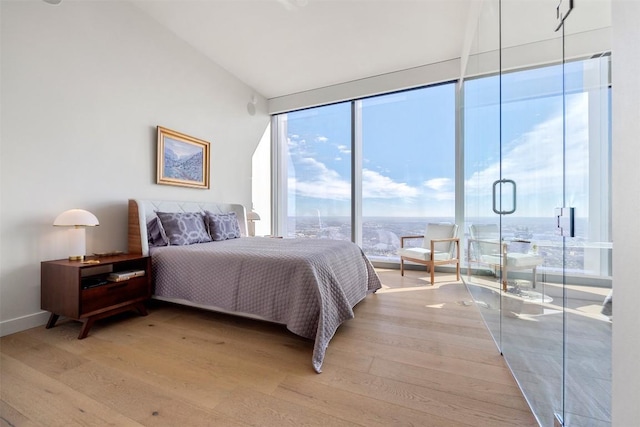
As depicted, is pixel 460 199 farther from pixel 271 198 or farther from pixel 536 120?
pixel 271 198

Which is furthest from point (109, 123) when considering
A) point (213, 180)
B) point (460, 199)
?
point (460, 199)

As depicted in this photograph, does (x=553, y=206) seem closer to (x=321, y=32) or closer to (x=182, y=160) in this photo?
(x=321, y=32)

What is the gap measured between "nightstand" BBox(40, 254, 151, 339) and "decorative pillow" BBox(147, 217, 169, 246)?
14.6 inches

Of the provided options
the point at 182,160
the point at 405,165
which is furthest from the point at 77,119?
the point at 405,165

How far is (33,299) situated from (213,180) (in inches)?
91.9

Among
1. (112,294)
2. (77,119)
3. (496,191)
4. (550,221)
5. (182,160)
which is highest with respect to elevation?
(77,119)

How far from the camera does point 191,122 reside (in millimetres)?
3645

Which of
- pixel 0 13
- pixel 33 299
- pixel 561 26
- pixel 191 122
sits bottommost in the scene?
pixel 33 299

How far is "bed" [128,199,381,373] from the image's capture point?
1831 mm

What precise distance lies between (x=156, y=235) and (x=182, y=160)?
3.74ft

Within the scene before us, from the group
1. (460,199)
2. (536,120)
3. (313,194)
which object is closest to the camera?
(536,120)

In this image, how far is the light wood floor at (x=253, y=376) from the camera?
1231 millimetres

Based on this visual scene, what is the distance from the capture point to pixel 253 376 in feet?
5.02

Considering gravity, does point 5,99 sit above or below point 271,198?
above
